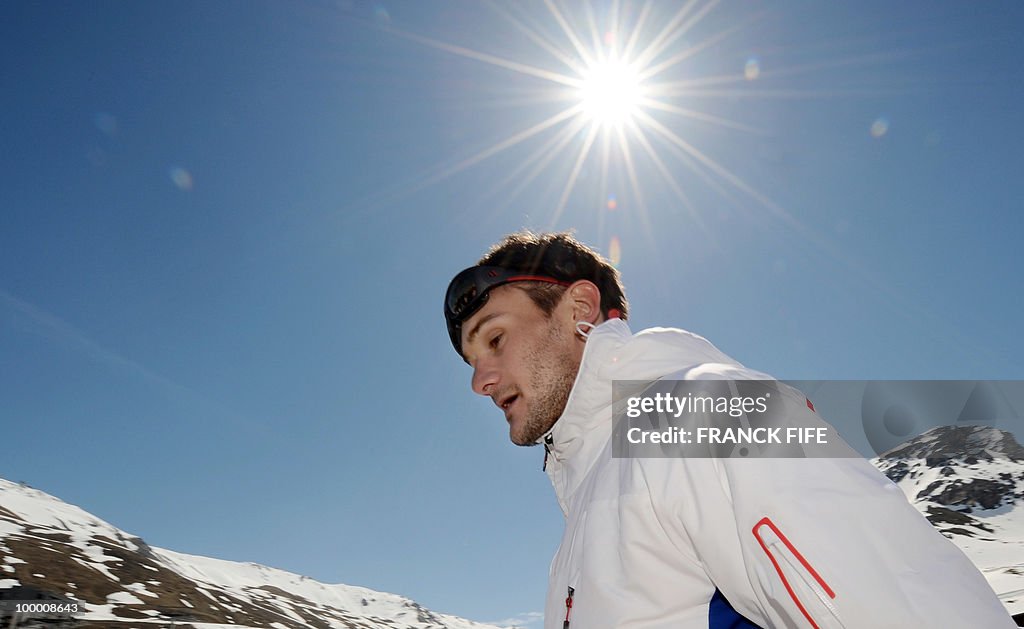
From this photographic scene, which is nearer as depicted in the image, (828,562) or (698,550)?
(828,562)

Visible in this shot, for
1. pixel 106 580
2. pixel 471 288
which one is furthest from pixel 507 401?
pixel 106 580

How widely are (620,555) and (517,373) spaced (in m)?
1.33

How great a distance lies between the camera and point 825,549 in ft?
3.88

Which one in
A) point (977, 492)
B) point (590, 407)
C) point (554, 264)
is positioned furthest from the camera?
point (977, 492)

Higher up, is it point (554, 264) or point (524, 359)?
point (554, 264)

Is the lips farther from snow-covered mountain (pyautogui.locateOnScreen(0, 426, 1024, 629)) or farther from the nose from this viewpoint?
snow-covered mountain (pyautogui.locateOnScreen(0, 426, 1024, 629))

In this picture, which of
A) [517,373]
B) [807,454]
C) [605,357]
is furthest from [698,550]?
[517,373]

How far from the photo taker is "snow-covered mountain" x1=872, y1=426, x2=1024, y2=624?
9331cm

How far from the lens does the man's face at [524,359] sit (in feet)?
9.21

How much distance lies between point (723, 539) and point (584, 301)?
1.87 meters

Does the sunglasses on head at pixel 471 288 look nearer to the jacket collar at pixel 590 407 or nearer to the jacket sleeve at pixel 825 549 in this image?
the jacket collar at pixel 590 407

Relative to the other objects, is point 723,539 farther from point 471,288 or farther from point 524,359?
point 471,288

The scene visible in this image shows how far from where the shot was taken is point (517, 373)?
9.46 ft

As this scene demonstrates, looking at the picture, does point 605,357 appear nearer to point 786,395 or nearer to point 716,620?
point 786,395
